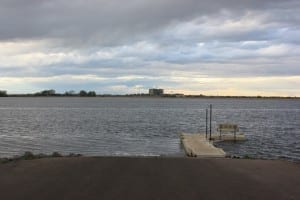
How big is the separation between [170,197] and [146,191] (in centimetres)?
70

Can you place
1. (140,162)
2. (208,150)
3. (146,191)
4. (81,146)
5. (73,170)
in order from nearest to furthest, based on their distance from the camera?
(146,191)
(73,170)
(140,162)
(208,150)
(81,146)

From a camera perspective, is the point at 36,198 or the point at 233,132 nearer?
the point at 36,198

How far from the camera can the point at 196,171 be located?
11.6m

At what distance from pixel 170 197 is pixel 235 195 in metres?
1.35

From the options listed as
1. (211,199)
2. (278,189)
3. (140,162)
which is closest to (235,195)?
(211,199)

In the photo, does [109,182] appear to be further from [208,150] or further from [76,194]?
[208,150]

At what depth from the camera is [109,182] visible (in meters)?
9.94

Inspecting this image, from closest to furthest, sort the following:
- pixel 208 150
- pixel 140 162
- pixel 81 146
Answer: pixel 140 162
pixel 208 150
pixel 81 146

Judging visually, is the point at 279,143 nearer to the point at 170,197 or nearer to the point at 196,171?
the point at 196,171

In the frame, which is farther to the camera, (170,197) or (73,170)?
(73,170)

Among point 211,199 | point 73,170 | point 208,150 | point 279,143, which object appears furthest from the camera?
point 279,143

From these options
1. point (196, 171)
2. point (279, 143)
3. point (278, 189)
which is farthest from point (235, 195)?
point (279, 143)

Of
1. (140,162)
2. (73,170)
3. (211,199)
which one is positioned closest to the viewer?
(211,199)

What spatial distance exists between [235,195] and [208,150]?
14817mm
